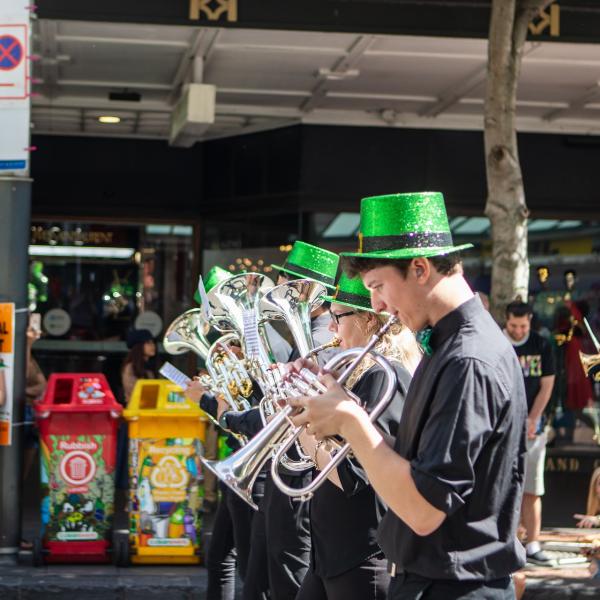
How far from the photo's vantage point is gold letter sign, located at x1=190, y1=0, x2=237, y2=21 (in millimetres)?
8422

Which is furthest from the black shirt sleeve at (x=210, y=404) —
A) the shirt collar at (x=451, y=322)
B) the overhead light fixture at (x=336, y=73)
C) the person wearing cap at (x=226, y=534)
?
the overhead light fixture at (x=336, y=73)

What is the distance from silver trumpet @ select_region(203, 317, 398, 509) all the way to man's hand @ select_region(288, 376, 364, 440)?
0.40 ft

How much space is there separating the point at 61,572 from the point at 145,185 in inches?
250

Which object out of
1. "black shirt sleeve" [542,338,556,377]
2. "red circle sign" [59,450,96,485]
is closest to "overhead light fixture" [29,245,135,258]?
"red circle sign" [59,450,96,485]

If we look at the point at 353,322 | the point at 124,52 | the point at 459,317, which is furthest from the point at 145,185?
the point at 459,317

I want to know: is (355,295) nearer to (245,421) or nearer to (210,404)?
(245,421)

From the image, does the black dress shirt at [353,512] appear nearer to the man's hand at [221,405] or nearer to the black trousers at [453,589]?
the black trousers at [453,589]

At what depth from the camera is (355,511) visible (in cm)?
393

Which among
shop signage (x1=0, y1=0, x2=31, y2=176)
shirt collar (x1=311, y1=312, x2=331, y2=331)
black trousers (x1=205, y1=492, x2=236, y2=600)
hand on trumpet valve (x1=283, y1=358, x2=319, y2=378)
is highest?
shop signage (x1=0, y1=0, x2=31, y2=176)

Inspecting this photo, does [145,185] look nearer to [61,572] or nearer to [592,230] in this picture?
[592,230]

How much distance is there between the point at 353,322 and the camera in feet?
13.8

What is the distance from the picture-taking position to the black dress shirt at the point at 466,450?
273 cm

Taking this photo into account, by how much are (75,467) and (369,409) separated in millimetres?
4129

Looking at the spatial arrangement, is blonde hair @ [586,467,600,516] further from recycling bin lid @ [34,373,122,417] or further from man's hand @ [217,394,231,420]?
recycling bin lid @ [34,373,122,417]
